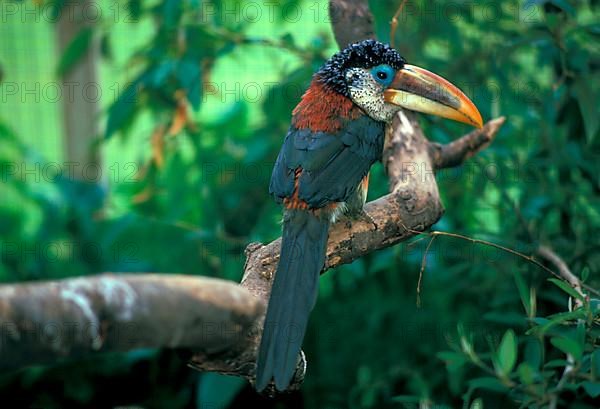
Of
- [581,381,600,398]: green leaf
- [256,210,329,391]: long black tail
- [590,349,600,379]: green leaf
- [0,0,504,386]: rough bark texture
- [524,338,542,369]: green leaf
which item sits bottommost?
[524,338,542,369]: green leaf

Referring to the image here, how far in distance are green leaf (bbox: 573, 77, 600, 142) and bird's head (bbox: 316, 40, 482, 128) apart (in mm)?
521

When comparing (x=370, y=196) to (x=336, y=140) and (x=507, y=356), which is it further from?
(x=507, y=356)

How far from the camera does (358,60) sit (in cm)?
274

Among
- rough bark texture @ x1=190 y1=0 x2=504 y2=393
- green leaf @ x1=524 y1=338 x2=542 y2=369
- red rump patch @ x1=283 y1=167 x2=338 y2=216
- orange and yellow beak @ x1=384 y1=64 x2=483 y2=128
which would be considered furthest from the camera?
orange and yellow beak @ x1=384 y1=64 x2=483 y2=128

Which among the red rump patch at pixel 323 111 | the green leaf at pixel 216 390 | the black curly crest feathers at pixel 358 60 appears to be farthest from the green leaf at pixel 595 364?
the green leaf at pixel 216 390

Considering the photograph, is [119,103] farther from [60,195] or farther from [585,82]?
[585,82]

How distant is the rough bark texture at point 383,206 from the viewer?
1.81 m

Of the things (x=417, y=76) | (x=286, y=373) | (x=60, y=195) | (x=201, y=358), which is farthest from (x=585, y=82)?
(x=60, y=195)

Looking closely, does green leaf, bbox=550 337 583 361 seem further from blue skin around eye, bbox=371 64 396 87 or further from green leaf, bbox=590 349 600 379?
blue skin around eye, bbox=371 64 396 87

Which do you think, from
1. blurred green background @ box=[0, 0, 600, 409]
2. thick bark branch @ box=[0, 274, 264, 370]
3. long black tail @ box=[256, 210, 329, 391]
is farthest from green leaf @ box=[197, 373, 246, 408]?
thick bark branch @ box=[0, 274, 264, 370]

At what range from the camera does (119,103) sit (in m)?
3.30

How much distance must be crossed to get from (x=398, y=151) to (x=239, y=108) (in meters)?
1.84

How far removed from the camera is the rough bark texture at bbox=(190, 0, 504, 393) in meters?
1.81

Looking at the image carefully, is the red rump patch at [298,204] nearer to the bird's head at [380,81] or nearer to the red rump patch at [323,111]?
the red rump patch at [323,111]
